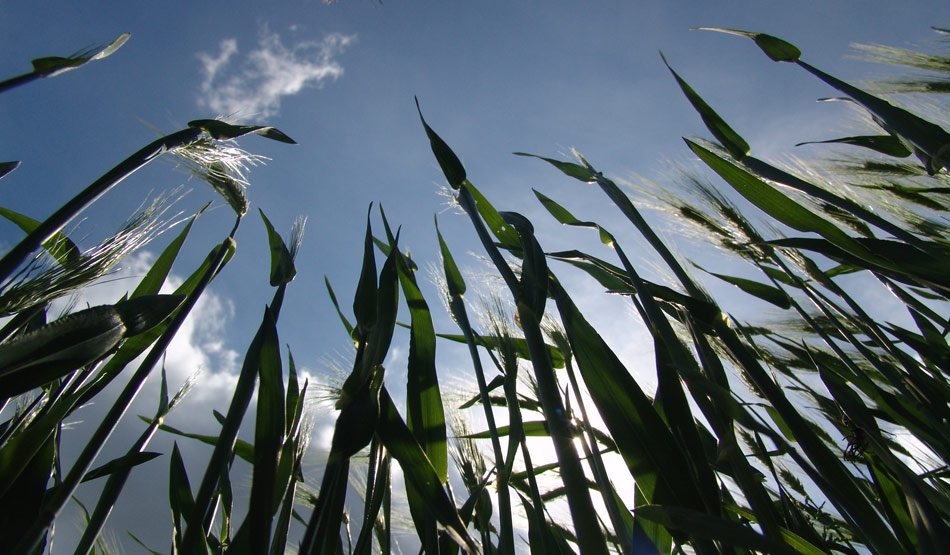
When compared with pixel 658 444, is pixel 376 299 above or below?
above

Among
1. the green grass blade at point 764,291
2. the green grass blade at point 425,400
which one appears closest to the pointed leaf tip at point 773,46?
the green grass blade at point 764,291

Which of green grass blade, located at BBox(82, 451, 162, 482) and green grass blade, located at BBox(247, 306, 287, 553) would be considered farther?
green grass blade, located at BBox(82, 451, 162, 482)

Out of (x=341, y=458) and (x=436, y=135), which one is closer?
(x=341, y=458)

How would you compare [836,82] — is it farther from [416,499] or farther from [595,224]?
[416,499]

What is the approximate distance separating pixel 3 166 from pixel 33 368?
0.41 meters

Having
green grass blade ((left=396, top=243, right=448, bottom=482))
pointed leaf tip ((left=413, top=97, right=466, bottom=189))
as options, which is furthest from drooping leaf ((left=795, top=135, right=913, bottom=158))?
green grass blade ((left=396, top=243, right=448, bottom=482))

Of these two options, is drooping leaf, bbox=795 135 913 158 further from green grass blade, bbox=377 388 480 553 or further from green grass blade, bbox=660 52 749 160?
green grass blade, bbox=377 388 480 553

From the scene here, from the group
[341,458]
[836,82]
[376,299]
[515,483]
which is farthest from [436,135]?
[515,483]

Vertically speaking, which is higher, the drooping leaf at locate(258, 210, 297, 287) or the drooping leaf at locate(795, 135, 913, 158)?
the drooping leaf at locate(795, 135, 913, 158)

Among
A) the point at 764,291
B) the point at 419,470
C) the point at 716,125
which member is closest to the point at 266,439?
the point at 419,470

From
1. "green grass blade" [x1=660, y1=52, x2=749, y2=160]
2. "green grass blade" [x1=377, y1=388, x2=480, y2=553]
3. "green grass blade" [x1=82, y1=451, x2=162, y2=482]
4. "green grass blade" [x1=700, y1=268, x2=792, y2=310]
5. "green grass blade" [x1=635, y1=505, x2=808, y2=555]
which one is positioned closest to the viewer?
"green grass blade" [x1=635, y1=505, x2=808, y2=555]

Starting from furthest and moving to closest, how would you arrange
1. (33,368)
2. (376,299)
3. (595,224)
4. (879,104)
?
(595,224), (879,104), (376,299), (33,368)

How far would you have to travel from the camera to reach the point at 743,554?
0.51 metres

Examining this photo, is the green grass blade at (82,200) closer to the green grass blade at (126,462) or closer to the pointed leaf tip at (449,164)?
the green grass blade at (126,462)
